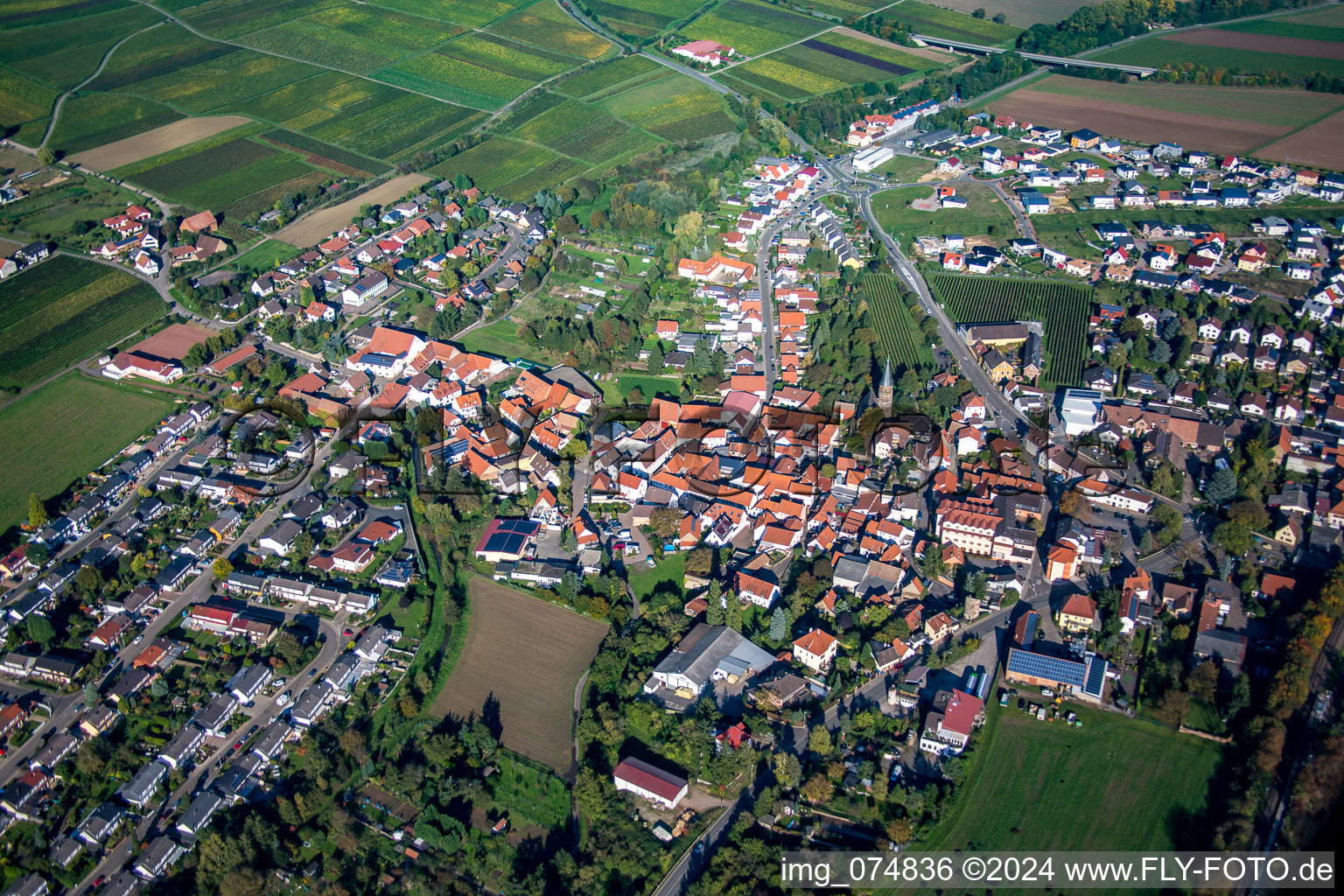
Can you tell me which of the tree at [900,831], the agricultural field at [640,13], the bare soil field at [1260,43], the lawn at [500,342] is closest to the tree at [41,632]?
the lawn at [500,342]

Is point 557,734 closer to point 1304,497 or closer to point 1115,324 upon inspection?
point 1304,497

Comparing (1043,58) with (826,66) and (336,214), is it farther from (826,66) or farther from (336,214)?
(336,214)

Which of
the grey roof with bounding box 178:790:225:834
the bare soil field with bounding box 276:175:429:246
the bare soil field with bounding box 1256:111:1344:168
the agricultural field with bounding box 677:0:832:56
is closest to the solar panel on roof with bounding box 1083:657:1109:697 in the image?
the grey roof with bounding box 178:790:225:834

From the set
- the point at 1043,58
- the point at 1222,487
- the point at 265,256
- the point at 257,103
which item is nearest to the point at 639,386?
the point at 1222,487

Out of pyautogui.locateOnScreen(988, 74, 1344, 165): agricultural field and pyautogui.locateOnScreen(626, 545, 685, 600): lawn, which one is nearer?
pyautogui.locateOnScreen(626, 545, 685, 600): lawn

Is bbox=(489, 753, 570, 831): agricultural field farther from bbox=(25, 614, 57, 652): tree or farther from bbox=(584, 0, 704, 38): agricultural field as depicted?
bbox=(584, 0, 704, 38): agricultural field

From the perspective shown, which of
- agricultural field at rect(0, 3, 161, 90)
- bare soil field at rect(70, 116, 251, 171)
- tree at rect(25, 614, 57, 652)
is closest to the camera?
tree at rect(25, 614, 57, 652)

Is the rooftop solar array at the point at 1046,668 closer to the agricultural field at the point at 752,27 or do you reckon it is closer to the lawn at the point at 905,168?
the lawn at the point at 905,168
